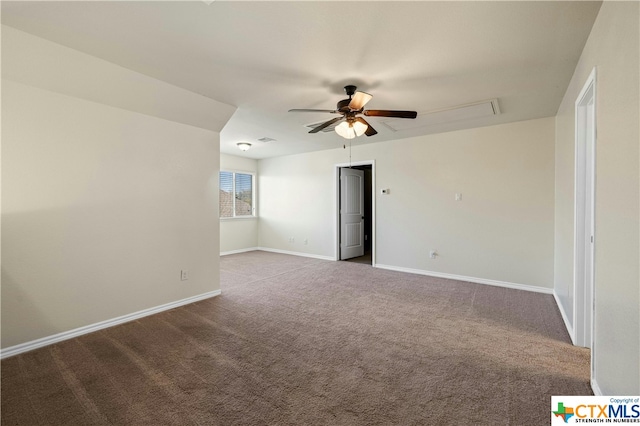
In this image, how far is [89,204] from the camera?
2812mm

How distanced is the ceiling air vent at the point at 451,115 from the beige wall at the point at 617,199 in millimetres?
1411

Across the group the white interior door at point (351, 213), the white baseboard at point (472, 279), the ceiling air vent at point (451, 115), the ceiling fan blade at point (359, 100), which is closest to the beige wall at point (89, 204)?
the ceiling fan blade at point (359, 100)

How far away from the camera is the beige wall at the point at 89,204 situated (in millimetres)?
2365

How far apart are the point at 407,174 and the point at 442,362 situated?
140 inches

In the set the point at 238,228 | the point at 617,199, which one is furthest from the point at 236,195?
the point at 617,199

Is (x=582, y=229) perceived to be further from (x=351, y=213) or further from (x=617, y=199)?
(x=351, y=213)

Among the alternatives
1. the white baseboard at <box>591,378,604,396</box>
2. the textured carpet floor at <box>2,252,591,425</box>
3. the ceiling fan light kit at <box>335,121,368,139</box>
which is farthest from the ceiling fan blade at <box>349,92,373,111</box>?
the white baseboard at <box>591,378,604,396</box>

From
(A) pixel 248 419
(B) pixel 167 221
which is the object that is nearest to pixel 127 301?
(B) pixel 167 221

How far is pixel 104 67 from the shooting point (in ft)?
8.27

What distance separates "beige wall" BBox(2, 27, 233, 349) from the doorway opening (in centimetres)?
310

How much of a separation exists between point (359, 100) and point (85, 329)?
3.49m

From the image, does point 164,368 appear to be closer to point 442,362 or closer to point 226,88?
point 442,362

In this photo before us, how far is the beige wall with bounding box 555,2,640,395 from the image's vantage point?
133cm

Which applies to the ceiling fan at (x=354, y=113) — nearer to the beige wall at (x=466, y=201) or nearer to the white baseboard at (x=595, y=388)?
the beige wall at (x=466, y=201)
